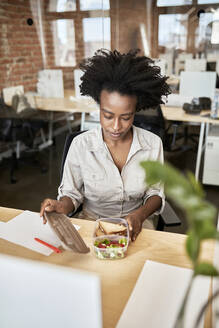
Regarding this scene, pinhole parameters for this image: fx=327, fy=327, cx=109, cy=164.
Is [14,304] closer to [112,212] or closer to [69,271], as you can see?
[69,271]

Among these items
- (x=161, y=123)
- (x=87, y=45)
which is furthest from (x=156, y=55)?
(x=161, y=123)

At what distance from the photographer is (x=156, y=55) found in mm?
3969

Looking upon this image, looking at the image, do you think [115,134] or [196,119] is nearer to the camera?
[115,134]

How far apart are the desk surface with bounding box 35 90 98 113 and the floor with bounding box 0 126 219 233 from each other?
0.40 m

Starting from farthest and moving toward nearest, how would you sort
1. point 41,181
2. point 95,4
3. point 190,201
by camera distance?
point 95,4 → point 41,181 → point 190,201

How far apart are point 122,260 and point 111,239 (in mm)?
85

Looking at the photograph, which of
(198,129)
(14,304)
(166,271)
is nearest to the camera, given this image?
(14,304)

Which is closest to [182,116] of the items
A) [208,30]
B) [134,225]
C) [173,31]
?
[208,30]

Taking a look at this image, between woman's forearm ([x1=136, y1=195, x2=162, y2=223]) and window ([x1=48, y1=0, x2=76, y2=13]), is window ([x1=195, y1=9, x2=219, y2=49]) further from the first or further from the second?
woman's forearm ([x1=136, y1=195, x2=162, y2=223])

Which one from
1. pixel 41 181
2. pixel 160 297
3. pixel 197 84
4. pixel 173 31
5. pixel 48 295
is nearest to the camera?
pixel 48 295

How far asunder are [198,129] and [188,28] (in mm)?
1159

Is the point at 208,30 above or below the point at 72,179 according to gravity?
above

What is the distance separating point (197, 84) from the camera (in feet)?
11.5

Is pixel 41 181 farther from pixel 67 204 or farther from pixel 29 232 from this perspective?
pixel 29 232
